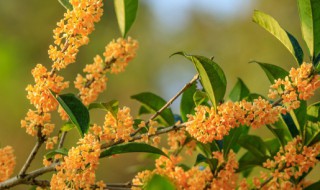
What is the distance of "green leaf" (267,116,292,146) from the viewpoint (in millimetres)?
1675

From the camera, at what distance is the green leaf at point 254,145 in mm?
1778

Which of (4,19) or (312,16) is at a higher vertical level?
(4,19)

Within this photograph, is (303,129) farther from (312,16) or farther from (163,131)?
(163,131)

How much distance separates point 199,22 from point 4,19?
541 centimetres

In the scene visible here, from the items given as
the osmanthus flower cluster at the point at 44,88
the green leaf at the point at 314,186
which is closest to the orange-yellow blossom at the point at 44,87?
the osmanthus flower cluster at the point at 44,88

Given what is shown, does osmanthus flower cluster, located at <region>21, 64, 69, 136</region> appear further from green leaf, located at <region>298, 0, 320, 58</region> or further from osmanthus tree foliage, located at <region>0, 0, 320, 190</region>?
green leaf, located at <region>298, 0, 320, 58</region>

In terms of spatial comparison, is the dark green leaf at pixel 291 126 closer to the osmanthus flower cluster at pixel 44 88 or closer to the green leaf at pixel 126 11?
the green leaf at pixel 126 11

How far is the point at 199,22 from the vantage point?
613 inches

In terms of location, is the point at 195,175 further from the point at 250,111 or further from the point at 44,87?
the point at 44,87

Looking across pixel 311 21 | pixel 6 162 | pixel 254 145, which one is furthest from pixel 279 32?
pixel 6 162

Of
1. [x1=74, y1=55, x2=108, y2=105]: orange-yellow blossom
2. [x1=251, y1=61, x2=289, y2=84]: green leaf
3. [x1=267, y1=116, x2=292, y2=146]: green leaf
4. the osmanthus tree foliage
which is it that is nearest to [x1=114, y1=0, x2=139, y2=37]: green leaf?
the osmanthus tree foliage

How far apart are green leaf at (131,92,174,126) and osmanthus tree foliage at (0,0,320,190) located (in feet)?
0.27

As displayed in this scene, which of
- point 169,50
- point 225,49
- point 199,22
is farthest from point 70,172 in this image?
point 199,22

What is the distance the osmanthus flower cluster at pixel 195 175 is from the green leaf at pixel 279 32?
0.37m
